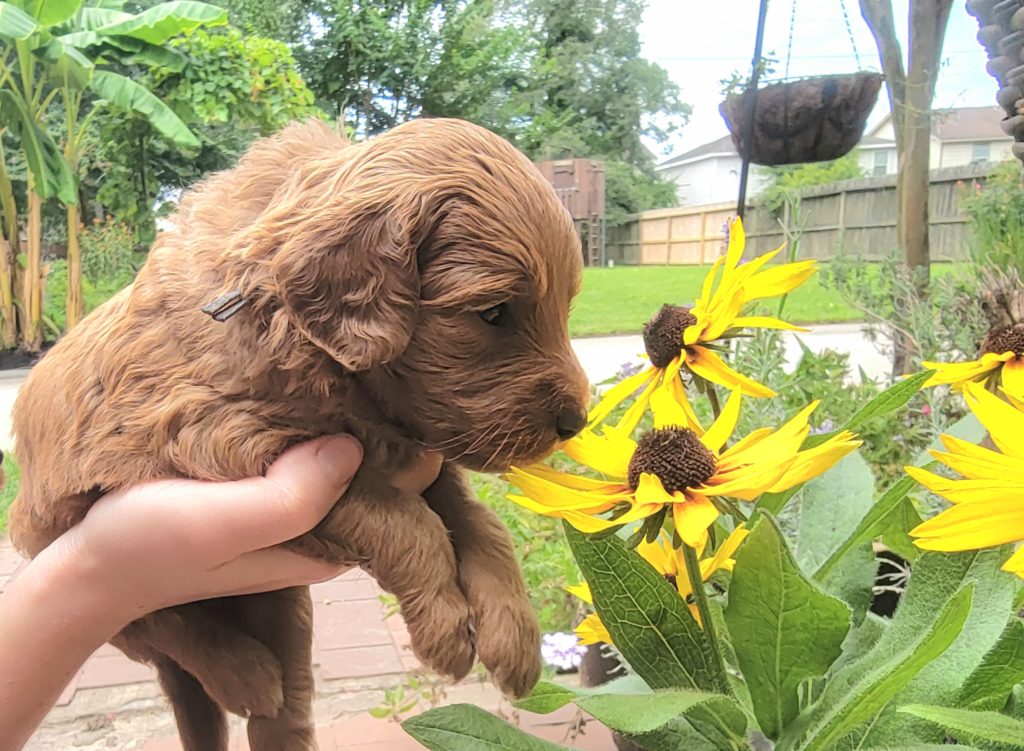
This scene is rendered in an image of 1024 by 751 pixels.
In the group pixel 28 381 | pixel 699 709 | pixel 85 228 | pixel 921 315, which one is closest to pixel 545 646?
pixel 699 709

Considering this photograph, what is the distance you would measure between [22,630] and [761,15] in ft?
6.53

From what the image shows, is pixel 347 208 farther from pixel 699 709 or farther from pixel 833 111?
pixel 833 111

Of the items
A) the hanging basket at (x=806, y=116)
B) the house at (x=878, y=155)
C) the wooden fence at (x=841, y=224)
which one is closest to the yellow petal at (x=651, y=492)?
the house at (x=878, y=155)

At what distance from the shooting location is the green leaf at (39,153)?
5043mm

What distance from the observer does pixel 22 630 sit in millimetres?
868

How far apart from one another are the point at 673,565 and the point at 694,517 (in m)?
0.23

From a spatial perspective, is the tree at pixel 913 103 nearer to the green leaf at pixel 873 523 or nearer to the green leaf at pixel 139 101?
the green leaf at pixel 873 523

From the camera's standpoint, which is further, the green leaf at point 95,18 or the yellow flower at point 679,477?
the green leaf at point 95,18

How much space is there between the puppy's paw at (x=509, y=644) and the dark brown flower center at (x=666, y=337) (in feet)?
0.98

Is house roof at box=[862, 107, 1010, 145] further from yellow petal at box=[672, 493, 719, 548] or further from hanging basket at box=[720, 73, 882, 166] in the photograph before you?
yellow petal at box=[672, 493, 719, 548]

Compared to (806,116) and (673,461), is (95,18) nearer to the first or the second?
(806,116)

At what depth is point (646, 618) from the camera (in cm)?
69

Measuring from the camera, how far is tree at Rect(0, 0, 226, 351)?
4.98 metres

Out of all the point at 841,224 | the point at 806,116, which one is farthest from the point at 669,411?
the point at 841,224
